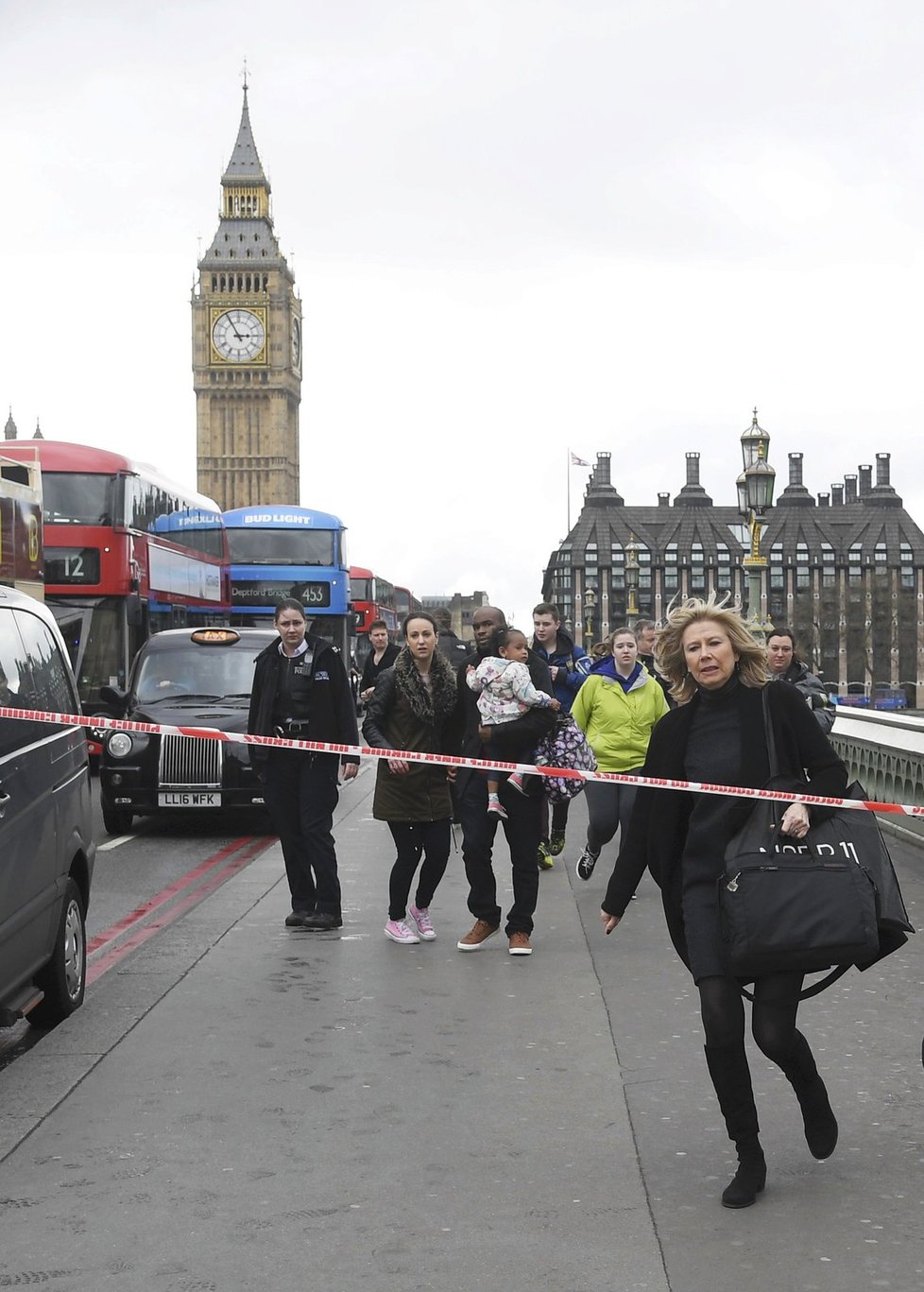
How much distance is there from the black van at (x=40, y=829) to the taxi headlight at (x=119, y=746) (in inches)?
274

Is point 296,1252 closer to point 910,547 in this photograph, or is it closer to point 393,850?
point 393,850

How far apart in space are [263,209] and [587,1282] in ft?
506

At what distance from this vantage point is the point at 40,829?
21.1ft

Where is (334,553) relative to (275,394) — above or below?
below

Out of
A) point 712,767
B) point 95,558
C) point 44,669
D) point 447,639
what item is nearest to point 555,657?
point 447,639

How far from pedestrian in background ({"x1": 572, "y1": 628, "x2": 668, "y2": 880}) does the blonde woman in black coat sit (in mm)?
5629

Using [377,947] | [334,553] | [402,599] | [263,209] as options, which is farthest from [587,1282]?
[263,209]

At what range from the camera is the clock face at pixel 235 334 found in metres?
146

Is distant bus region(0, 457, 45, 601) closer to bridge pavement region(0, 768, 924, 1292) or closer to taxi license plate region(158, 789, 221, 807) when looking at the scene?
taxi license plate region(158, 789, 221, 807)

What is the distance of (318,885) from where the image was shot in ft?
31.2

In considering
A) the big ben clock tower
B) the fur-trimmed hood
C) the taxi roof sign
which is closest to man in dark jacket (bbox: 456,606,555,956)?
the fur-trimmed hood

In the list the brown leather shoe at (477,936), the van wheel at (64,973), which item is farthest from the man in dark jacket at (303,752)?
the van wheel at (64,973)

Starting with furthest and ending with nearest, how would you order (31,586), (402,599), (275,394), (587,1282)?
(275,394), (402,599), (31,586), (587,1282)

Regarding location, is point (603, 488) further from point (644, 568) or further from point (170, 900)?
point (170, 900)
